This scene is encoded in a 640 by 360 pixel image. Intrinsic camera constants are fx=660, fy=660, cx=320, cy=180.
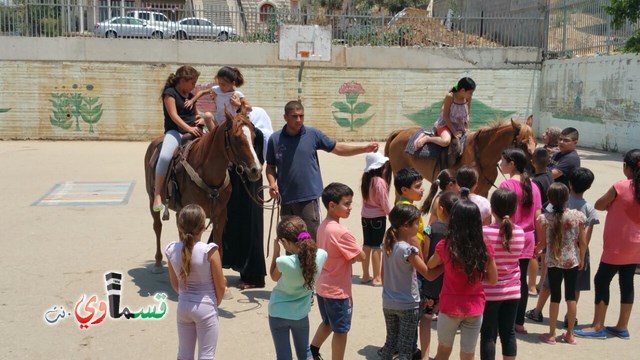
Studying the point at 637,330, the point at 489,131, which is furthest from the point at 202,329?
the point at 489,131

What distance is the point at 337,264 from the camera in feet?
15.3

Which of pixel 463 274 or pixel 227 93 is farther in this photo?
pixel 227 93

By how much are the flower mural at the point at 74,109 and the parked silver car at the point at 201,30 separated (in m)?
3.82

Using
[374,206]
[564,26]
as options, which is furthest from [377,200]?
[564,26]

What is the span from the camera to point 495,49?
82.9 ft

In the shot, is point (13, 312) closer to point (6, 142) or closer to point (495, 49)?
point (6, 142)

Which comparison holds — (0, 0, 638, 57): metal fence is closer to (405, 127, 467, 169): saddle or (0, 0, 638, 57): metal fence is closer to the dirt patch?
the dirt patch

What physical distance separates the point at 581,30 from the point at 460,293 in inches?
864

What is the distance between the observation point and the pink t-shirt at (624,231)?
557 centimetres

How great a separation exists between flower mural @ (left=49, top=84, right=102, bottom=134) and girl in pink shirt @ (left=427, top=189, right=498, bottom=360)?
69.4ft

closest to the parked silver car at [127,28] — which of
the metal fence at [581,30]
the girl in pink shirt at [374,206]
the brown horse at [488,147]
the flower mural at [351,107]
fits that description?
the flower mural at [351,107]

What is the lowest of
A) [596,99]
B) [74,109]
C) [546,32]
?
[74,109]

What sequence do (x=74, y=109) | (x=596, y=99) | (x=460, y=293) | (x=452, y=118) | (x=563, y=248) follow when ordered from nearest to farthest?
(x=460, y=293)
(x=563, y=248)
(x=452, y=118)
(x=596, y=99)
(x=74, y=109)

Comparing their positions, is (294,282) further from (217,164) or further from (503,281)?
(217,164)
